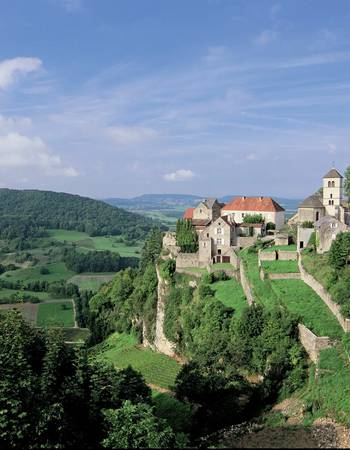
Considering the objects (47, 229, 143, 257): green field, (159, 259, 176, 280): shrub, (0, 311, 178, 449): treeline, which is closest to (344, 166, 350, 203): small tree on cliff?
(159, 259, 176, 280): shrub

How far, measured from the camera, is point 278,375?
107 feet

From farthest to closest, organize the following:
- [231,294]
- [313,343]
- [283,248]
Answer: [283,248] → [231,294] → [313,343]

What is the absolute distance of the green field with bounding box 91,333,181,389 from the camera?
144 feet

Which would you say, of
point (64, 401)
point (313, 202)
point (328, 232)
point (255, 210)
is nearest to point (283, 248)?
point (328, 232)

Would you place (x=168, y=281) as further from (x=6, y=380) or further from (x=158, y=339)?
(x=6, y=380)

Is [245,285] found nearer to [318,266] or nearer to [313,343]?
[318,266]

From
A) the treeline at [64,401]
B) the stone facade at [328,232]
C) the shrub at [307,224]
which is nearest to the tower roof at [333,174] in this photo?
the shrub at [307,224]

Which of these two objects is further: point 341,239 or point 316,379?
point 341,239

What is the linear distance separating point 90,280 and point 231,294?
95202 millimetres

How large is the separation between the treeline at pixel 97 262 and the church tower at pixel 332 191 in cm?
9511

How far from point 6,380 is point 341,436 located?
55.2 ft

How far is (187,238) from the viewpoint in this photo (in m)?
58.1

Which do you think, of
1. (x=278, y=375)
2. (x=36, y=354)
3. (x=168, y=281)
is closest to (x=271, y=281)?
(x=278, y=375)

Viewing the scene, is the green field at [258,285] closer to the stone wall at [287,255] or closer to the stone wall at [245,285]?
the stone wall at [245,285]
